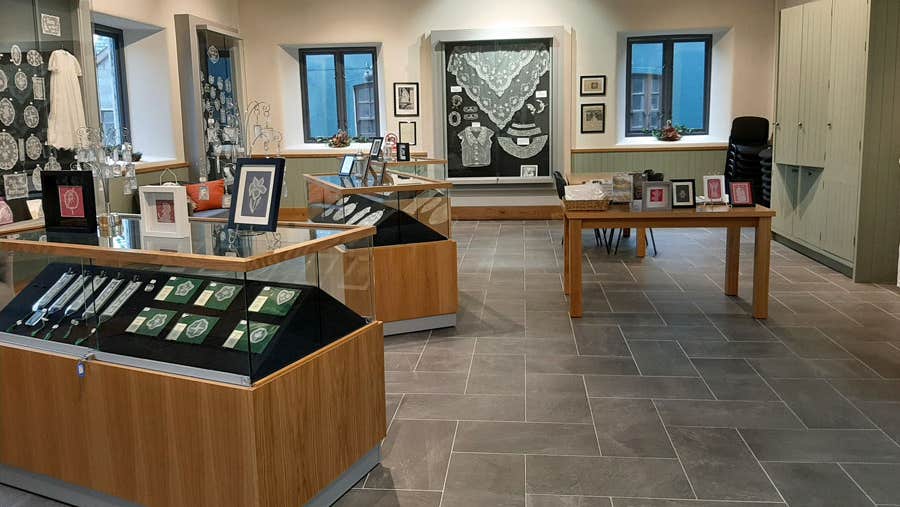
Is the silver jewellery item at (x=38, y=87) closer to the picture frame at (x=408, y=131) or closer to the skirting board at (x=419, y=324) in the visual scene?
the skirting board at (x=419, y=324)

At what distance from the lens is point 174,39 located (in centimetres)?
879

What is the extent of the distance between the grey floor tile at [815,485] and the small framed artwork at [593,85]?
26.0ft

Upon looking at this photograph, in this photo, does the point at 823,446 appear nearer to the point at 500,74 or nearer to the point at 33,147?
the point at 33,147

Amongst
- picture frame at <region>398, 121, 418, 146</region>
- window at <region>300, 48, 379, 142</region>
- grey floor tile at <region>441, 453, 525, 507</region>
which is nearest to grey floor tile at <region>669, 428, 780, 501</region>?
grey floor tile at <region>441, 453, 525, 507</region>

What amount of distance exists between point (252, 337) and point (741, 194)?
13.4 ft

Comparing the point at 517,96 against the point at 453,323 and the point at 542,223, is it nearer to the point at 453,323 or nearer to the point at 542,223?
the point at 542,223

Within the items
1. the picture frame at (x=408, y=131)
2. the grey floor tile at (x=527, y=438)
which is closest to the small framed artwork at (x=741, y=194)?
the grey floor tile at (x=527, y=438)

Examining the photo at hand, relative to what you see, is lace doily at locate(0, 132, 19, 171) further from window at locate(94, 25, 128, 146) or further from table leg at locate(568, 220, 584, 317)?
table leg at locate(568, 220, 584, 317)

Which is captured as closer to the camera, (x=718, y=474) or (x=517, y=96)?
(x=718, y=474)

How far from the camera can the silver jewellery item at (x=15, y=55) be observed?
559cm

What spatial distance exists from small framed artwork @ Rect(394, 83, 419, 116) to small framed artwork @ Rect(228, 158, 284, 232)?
812 cm

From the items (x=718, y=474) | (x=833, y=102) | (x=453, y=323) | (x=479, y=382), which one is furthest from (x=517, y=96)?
(x=718, y=474)

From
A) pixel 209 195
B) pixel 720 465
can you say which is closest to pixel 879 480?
pixel 720 465

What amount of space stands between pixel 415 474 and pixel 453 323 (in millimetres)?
2222
